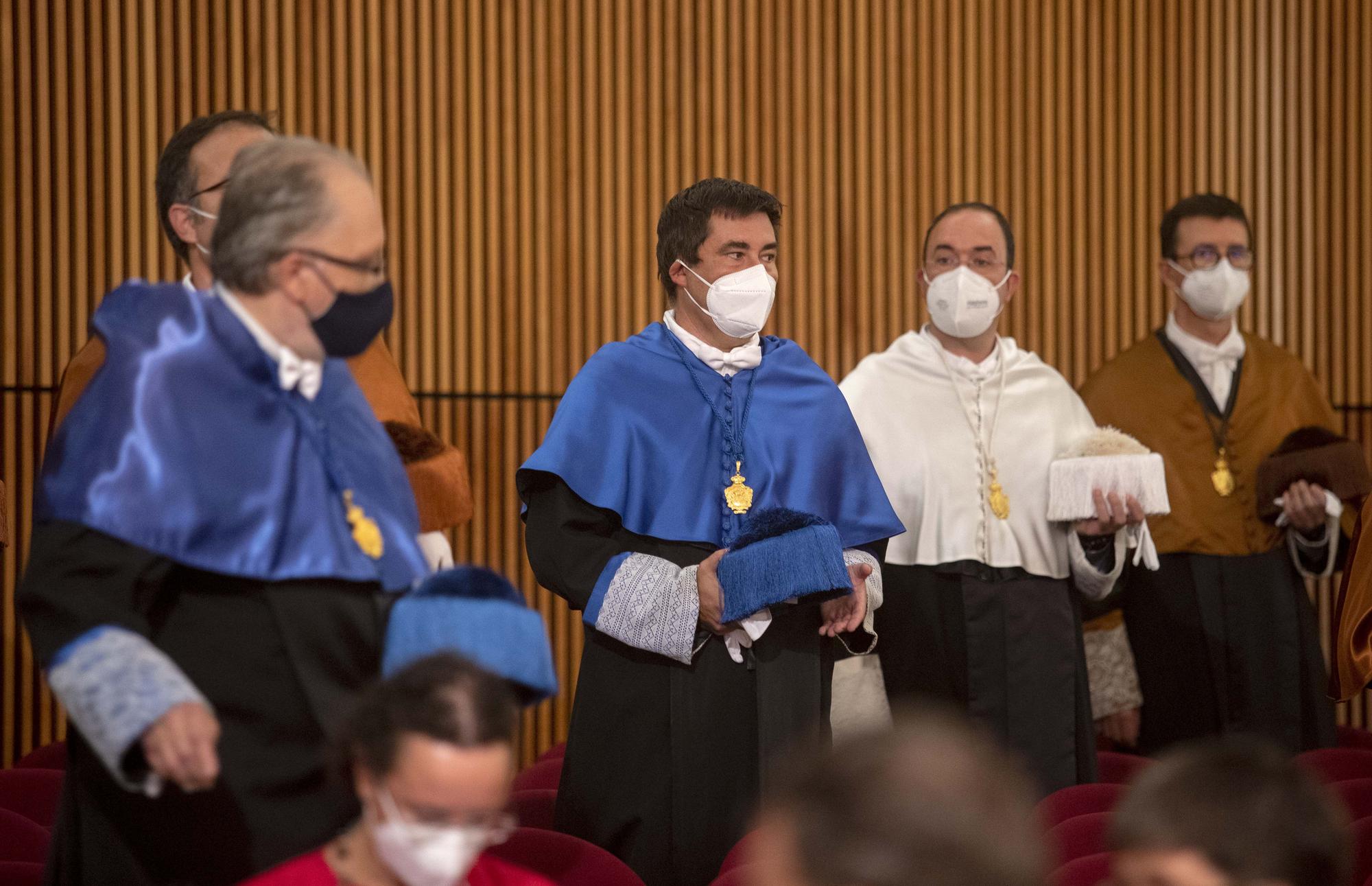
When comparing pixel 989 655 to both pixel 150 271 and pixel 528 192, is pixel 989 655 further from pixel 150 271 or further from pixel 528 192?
pixel 150 271

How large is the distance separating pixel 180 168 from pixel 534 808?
5.02ft

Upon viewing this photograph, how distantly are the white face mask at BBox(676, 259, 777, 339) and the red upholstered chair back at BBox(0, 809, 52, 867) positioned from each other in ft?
5.58

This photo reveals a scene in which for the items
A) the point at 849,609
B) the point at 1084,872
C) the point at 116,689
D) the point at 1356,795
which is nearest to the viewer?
the point at 116,689

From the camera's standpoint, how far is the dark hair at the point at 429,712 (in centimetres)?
175

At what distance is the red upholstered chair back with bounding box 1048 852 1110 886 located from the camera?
2385 millimetres

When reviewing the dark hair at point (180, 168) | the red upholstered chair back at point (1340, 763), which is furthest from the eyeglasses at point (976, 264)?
the dark hair at point (180, 168)

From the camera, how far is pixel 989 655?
405cm

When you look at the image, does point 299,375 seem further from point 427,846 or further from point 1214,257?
point 1214,257

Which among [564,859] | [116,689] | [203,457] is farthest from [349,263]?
[564,859]

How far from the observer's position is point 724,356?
3.51m

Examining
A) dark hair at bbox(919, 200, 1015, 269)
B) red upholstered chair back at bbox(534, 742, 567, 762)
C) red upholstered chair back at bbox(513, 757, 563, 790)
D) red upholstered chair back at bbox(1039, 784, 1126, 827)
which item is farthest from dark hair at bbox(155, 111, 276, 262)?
dark hair at bbox(919, 200, 1015, 269)

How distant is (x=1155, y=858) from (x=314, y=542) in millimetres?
1116

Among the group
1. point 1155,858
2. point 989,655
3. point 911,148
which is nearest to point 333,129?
point 911,148

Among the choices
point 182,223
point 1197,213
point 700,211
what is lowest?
point 182,223
